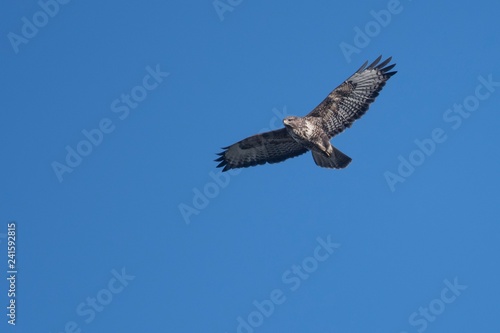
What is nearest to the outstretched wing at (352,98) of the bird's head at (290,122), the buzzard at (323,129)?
the buzzard at (323,129)

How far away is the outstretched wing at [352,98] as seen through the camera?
2172 cm

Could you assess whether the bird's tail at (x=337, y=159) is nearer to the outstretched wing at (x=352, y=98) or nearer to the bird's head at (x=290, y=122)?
the outstretched wing at (x=352, y=98)

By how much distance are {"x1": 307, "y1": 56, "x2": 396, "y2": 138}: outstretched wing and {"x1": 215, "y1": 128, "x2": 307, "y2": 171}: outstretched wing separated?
70cm

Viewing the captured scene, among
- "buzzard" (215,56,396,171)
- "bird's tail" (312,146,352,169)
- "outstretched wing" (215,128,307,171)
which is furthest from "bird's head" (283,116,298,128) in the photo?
"bird's tail" (312,146,352,169)

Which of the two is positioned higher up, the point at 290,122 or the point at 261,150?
the point at 261,150

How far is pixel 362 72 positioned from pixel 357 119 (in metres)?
0.83

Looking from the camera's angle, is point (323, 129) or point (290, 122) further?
point (323, 129)

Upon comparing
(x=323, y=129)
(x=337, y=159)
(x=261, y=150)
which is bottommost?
(x=337, y=159)

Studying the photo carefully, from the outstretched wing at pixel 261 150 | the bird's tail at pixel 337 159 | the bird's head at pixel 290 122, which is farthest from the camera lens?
the outstretched wing at pixel 261 150

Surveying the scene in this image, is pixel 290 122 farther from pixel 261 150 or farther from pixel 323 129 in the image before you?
pixel 261 150

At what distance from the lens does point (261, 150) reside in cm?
2234

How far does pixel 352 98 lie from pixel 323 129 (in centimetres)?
77

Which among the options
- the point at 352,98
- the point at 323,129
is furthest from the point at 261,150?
the point at 352,98

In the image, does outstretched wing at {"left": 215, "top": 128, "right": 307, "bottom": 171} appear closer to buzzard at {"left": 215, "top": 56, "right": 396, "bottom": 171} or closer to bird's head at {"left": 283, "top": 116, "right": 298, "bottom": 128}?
buzzard at {"left": 215, "top": 56, "right": 396, "bottom": 171}
